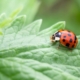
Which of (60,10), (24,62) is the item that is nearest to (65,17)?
(60,10)

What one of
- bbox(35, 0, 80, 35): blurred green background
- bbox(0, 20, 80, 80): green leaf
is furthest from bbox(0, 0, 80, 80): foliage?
bbox(35, 0, 80, 35): blurred green background

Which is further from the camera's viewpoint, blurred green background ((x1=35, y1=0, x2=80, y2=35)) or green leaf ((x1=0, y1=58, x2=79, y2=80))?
blurred green background ((x1=35, y1=0, x2=80, y2=35))

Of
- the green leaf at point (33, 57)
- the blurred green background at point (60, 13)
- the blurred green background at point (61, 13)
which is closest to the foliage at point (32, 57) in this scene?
the green leaf at point (33, 57)

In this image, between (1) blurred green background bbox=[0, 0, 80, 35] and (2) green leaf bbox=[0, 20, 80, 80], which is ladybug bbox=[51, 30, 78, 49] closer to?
(2) green leaf bbox=[0, 20, 80, 80]

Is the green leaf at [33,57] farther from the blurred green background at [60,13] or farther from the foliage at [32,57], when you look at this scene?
the blurred green background at [60,13]

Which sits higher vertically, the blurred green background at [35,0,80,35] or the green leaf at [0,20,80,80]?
the blurred green background at [35,0,80,35]

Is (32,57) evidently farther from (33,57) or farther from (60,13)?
(60,13)
